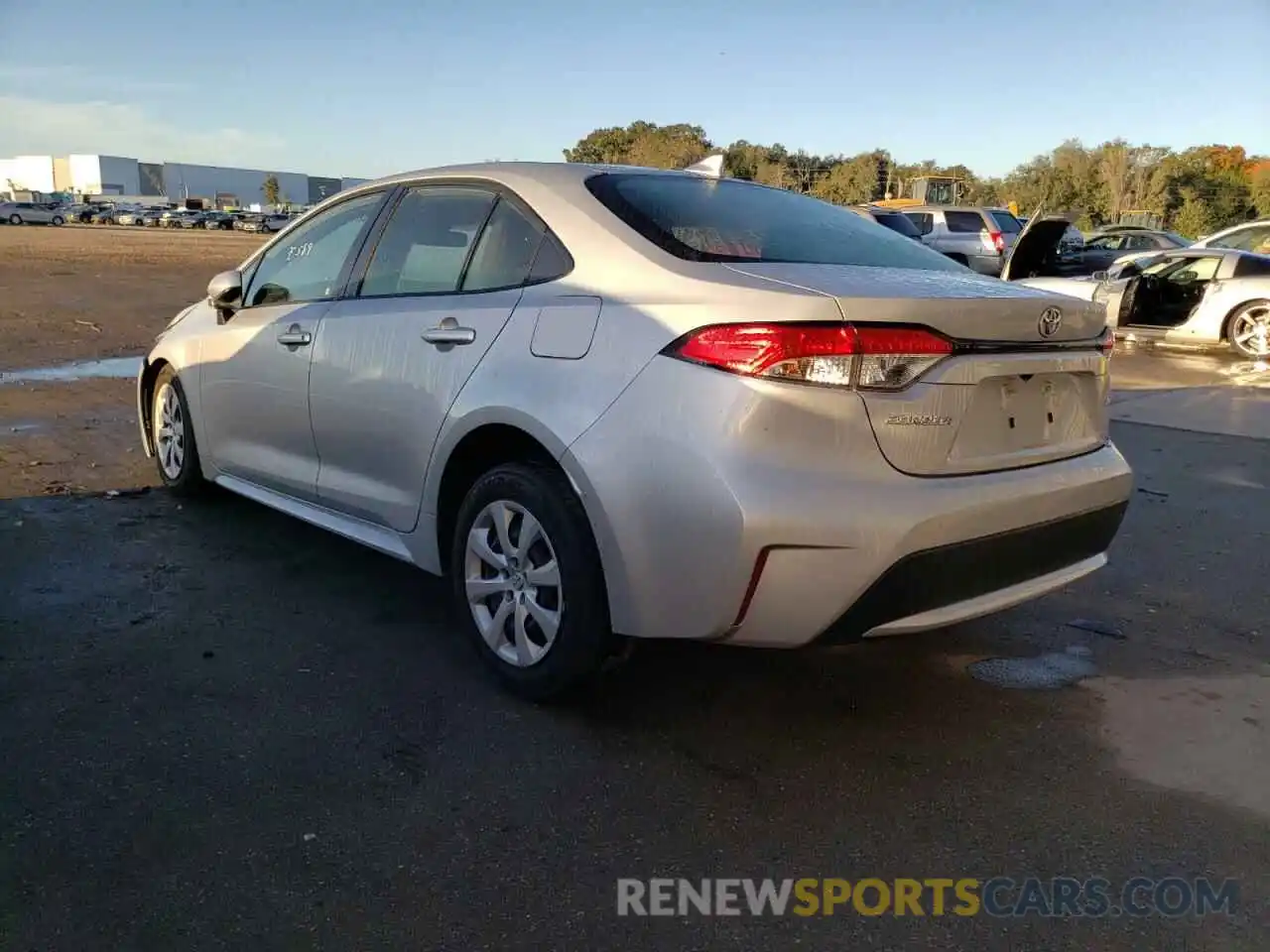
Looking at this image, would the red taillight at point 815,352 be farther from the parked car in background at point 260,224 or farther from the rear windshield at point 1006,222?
the parked car in background at point 260,224

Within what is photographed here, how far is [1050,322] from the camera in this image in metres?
3.08

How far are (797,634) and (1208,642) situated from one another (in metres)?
2.12

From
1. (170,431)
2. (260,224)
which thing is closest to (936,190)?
(170,431)

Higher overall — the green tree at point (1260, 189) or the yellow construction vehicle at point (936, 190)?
the green tree at point (1260, 189)

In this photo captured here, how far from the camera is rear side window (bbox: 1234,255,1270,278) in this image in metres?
12.3

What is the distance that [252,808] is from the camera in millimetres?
2705

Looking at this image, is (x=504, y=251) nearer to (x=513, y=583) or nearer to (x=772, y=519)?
(x=513, y=583)

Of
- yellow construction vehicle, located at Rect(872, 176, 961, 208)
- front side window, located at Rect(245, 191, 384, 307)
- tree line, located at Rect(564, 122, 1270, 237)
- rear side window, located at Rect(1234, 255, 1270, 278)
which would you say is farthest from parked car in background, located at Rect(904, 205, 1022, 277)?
tree line, located at Rect(564, 122, 1270, 237)

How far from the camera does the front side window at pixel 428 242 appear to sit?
3.68 m

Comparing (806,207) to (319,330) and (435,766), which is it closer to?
(319,330)

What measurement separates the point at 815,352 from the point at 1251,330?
39.1 ft

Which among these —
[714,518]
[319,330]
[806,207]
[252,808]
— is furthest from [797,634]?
[319,330]

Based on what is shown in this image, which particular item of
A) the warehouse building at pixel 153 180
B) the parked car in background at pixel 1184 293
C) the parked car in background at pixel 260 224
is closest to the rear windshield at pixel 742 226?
the parked car in background at pixel 1184 293

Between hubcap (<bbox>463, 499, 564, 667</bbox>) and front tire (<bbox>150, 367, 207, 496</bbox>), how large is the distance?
2.48 meters
